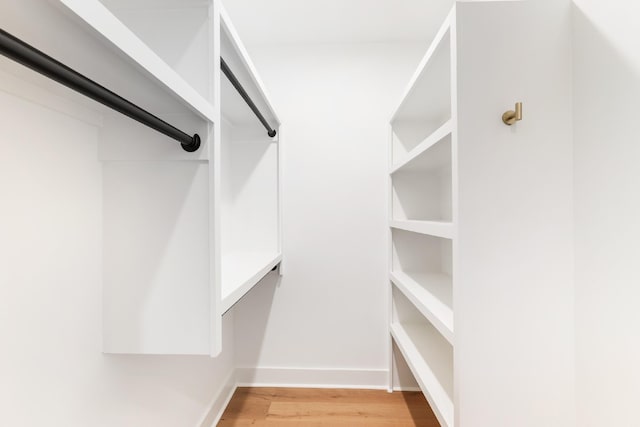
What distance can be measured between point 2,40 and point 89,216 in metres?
0.55

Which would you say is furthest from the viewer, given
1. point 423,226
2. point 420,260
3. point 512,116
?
point 420,260

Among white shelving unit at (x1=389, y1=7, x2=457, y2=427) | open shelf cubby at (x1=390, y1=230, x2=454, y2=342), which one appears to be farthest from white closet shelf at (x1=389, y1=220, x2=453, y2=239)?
open shelf cubby at (x1=390, y1=230, x2=454, y2=342)

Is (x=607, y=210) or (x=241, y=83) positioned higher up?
(x=241, y=83)

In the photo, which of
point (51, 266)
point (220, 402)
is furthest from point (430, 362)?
point (51, 266)

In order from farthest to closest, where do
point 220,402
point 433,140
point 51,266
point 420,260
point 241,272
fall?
point 420,260 < point 220,402 < point 241,272 < point 433,140 < point 51,266

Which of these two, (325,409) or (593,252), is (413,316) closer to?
(325,409)

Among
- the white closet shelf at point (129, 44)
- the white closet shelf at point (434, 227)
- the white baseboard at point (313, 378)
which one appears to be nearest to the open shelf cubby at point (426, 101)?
the white closet shelf at point (434, 227)

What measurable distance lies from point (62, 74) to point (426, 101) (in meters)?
1.49

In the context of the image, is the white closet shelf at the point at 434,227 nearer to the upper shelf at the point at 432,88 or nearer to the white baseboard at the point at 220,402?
the upper shelf at the point at 432,88

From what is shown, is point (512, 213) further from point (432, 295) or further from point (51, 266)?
point (51, 266)

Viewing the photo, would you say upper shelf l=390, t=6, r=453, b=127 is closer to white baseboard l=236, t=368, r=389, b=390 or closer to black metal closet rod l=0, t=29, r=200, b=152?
black metal closet rod l=0, t=29, r=200, b=152

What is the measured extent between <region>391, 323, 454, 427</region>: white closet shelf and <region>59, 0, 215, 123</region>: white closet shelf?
3.74 feet

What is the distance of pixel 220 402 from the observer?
1.76m

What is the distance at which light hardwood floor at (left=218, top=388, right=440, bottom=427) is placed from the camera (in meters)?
1.65
